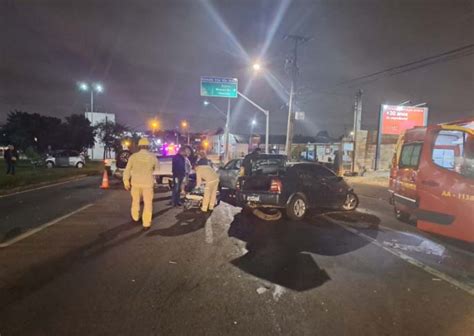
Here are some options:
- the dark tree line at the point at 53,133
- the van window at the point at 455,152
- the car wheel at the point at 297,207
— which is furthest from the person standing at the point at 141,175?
the dark tree line at the point at 53,133

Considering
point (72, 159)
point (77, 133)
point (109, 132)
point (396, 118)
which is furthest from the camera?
point (109, 132)

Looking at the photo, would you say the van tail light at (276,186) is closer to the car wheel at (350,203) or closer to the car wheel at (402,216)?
the car wheel at (350,203)

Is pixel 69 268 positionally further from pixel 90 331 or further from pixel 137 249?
pixel 90 331

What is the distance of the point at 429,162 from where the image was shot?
667cm

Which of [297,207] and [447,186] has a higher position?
[447,186]

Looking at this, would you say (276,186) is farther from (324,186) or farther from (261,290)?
(261,290)

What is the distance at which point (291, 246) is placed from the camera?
6.49 metres

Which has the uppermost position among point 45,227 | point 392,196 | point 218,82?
point 218,82

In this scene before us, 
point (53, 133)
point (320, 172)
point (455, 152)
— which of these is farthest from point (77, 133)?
point (455, 152)

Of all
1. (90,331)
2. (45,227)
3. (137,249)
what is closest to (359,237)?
(137,249)

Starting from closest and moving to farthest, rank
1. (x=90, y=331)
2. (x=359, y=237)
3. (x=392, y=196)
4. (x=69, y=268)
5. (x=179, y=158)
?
1. (x=90, y=331)
2. (x=69, y=268)
3. (x=359, y=237)
4. (x=392, y=196)
5. (x=179, y=158)

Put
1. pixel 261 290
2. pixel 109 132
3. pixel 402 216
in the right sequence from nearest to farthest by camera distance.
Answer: pixel 261 290 < pixel 402 216 < pixel 109 132

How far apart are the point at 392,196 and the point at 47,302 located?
8.42m

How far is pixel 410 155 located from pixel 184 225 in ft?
19.0
